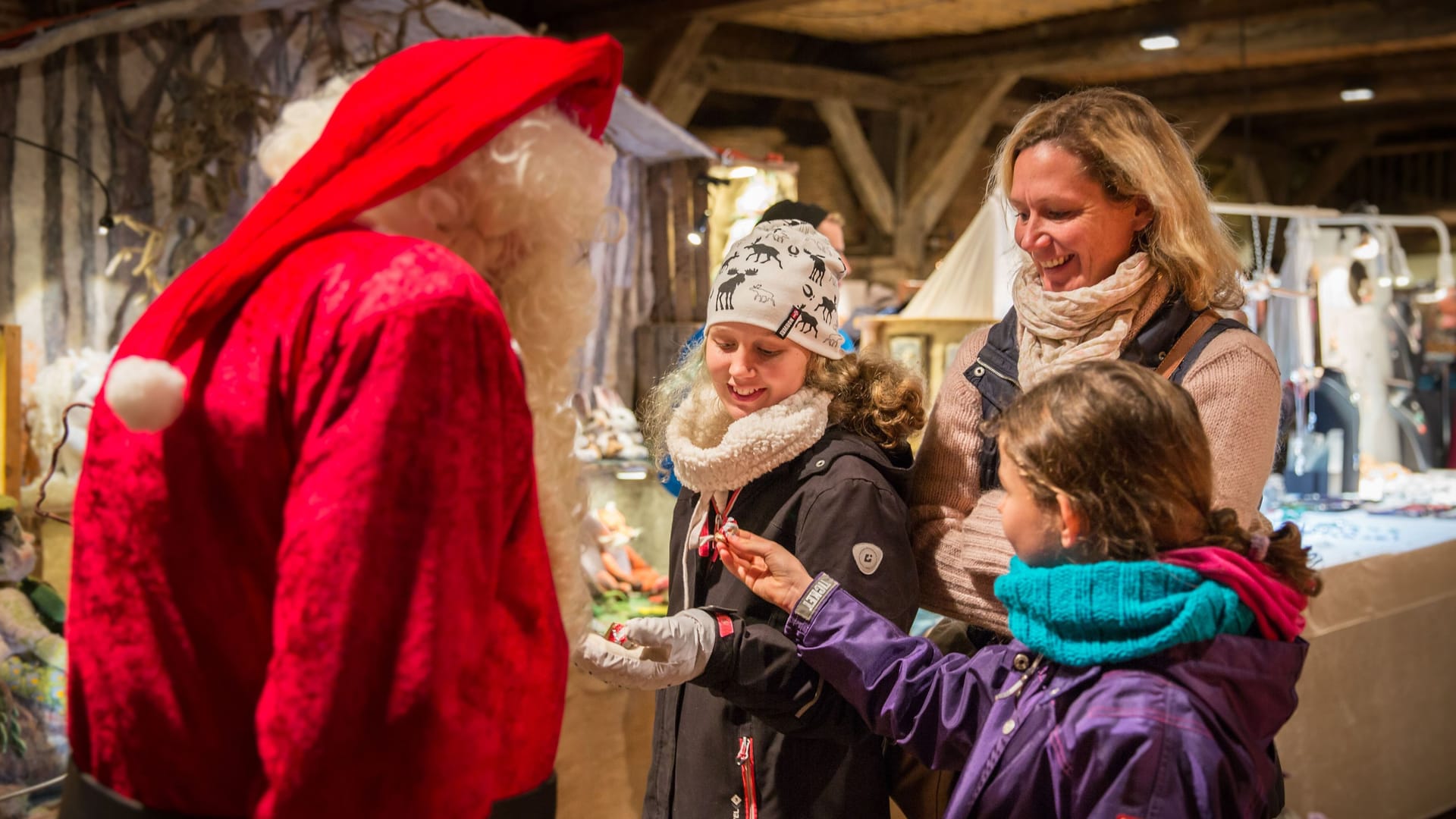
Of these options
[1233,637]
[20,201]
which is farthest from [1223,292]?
[20,201]

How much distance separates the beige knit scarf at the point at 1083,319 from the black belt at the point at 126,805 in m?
0.93

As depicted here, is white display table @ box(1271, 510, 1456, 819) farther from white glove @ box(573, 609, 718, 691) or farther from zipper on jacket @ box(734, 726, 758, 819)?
white glove @ box(573, 609, 718, 691)

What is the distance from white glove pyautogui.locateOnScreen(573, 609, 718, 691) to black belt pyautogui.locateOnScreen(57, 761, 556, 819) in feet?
1.26

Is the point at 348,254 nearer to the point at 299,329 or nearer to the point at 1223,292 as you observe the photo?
the point at 299,329

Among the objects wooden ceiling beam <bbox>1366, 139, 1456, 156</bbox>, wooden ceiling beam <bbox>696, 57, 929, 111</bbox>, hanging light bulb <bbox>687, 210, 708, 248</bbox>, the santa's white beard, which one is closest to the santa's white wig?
the santa's white beard

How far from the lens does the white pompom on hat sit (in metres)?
0.92

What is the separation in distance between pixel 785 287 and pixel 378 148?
869mm

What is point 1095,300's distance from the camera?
1680 millimetres

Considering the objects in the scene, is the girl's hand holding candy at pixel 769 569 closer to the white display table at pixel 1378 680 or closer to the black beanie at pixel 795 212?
the black beanie at pixel 795 212

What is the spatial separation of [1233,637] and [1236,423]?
41cm

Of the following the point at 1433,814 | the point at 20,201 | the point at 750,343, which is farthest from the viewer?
the point at 1433,814

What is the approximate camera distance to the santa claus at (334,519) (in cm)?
93

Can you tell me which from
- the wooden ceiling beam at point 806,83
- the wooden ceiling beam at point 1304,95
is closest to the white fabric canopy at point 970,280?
the wooden ceiling beam at point 806,83

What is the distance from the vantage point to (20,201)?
3.50m
